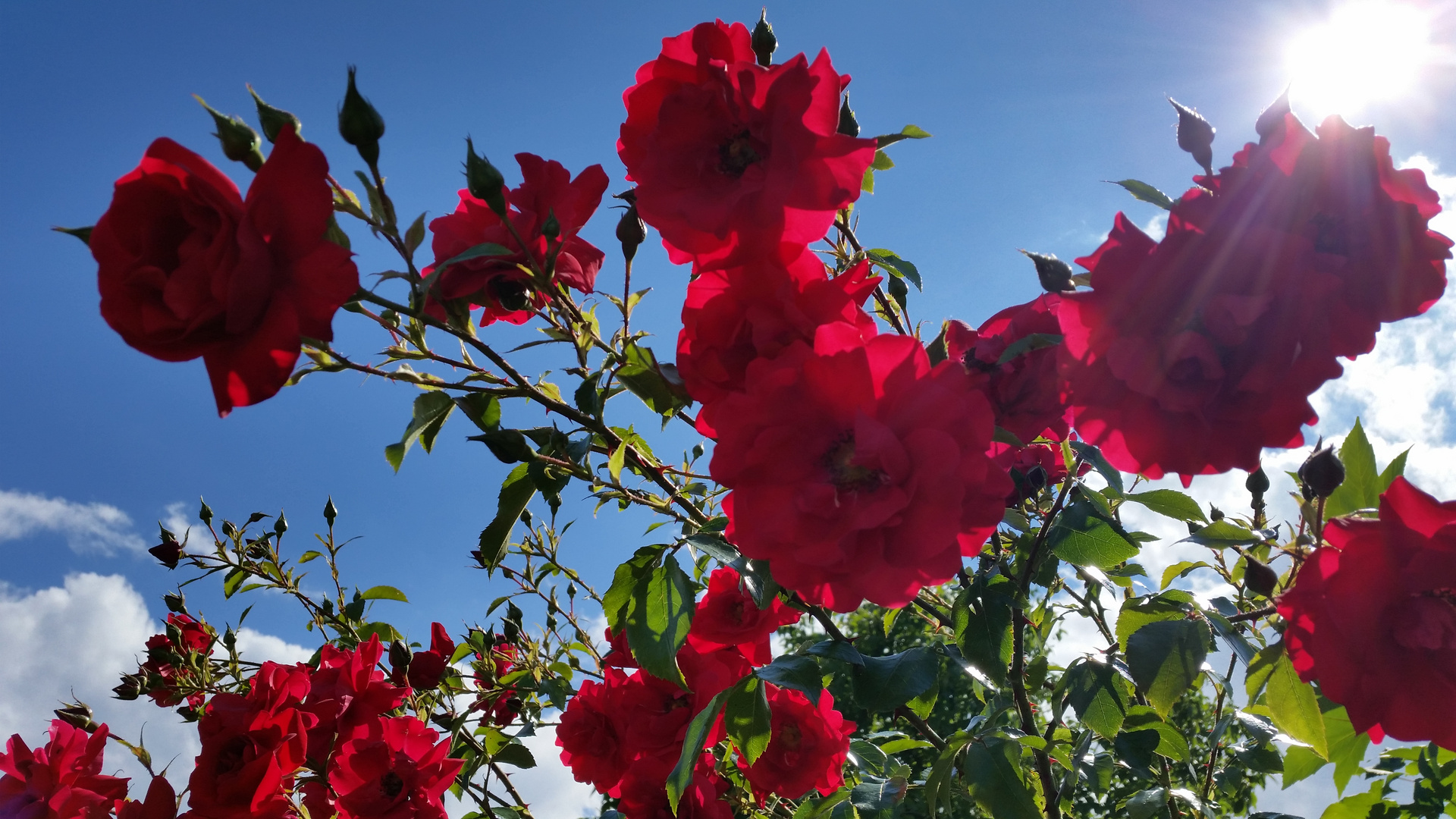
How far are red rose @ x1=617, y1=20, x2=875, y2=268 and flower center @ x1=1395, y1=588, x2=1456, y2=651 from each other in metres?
0.68

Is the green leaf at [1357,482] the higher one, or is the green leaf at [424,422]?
the green leaf at [424,422]

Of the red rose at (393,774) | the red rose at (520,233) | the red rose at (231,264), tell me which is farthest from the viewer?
the red rose at (393,774)

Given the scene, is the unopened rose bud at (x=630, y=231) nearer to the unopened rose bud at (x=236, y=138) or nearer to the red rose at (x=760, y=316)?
the red rose at (x=760, y=316)

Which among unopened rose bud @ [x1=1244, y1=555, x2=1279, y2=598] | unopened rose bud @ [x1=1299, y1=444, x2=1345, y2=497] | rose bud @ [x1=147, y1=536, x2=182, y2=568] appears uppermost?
rose bud @ [x1=147, y1=536, x2=182, y2=568]

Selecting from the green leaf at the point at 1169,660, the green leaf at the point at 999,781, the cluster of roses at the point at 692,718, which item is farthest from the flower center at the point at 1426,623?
the cluster of roses at the point at 692,718

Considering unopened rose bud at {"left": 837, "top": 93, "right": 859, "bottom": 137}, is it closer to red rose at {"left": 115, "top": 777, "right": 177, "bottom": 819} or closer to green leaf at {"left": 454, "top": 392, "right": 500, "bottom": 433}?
green leaf at {"left": 454, "top": 392, "right": 500, "bottom": 433}

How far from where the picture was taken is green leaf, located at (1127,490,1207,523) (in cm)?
106

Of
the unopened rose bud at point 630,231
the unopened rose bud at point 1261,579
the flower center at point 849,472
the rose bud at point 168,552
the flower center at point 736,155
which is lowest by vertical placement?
the unopened rose bud at point 1261,579

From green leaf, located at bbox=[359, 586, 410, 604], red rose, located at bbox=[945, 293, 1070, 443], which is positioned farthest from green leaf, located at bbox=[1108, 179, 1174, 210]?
green leaf, located at bbox=[359, 586, 410, 604]

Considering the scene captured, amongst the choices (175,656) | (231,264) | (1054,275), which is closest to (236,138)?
(231,264)

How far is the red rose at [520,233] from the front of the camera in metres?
0.89

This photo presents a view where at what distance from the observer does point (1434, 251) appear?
0.74 metres

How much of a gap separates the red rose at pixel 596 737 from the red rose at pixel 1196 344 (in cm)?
129

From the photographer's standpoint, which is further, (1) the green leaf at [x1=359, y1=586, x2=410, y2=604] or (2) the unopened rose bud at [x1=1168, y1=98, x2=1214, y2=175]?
(1) the green leaf at [x1=359, y1=586, x2=410, y2=604]
